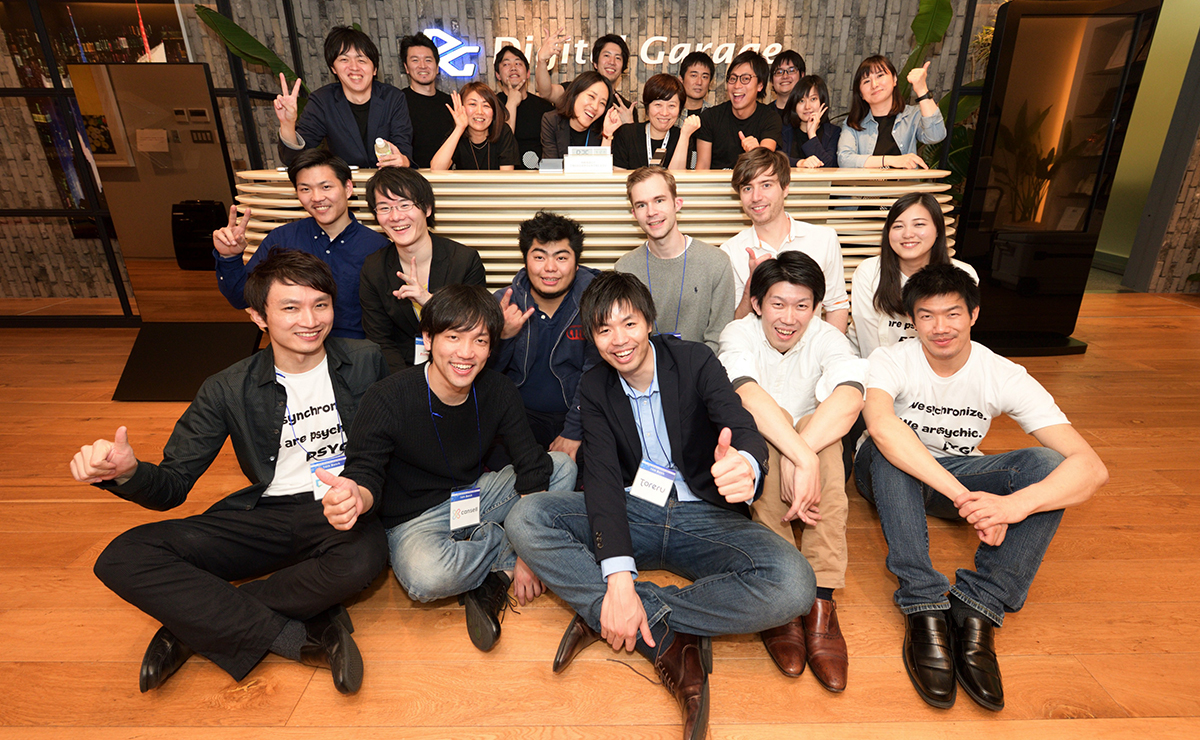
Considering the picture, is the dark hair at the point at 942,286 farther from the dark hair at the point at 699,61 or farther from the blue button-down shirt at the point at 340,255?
the dark hair at the point at 699,61

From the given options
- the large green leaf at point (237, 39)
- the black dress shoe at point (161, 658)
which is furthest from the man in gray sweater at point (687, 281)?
the large green leaf at point (237, 39)

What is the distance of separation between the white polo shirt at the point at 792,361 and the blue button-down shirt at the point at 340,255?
1579mm

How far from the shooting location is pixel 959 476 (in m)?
1.80

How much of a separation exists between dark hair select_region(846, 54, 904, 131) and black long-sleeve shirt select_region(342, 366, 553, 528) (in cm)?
246

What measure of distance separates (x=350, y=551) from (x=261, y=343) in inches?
103

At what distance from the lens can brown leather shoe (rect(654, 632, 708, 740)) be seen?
1.33 m

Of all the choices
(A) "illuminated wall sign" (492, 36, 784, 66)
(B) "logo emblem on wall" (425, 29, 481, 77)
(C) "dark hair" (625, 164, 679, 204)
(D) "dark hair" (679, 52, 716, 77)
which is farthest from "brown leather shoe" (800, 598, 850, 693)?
(B) "logo emblem on wall" (425, 29, 481, 77)

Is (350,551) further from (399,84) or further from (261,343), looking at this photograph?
(399,84)

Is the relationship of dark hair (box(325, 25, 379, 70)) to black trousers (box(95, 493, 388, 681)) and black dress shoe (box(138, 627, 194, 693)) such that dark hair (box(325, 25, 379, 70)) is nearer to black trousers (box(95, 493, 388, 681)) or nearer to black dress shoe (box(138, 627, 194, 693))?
black trousers (box(95, 493, 388, 681))

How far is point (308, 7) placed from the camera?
4.79 meters

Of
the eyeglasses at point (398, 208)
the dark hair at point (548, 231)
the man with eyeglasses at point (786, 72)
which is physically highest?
the man with eyeglasses at point (786, 72)

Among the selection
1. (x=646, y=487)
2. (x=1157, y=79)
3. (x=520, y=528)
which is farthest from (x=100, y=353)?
(x=1157, y=79)

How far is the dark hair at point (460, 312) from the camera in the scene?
5.43ft

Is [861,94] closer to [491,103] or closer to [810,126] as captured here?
[810,126]
